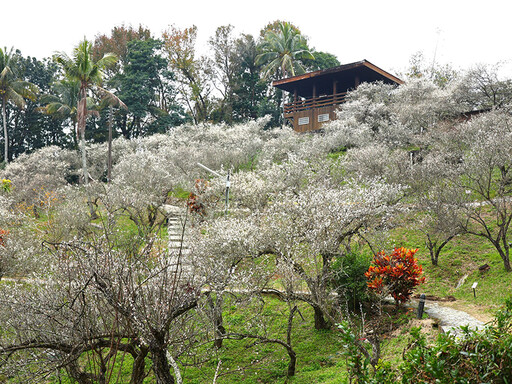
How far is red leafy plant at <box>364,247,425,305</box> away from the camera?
40.2 feet

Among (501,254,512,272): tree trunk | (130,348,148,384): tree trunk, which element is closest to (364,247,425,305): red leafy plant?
(501,254,512,272): tree trunk

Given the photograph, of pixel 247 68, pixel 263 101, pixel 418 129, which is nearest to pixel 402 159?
pixel 418 129

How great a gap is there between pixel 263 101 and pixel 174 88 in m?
12.7

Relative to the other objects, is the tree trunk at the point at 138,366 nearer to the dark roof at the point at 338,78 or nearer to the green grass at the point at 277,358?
the green grass at the point at 277,358

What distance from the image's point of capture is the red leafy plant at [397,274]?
40.2 ft

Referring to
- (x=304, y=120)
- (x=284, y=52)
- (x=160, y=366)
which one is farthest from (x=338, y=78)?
(x=160, y=366)

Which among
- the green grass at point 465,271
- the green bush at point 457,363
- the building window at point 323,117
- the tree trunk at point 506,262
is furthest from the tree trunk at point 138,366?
the building window at point 323,117

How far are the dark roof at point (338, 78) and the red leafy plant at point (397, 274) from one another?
26645 mm

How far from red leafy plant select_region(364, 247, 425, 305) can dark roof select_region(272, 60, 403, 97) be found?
26645 mm

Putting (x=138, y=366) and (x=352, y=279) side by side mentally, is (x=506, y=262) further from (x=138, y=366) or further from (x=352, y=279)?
(x=138, y=366)

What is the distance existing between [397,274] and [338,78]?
103 ft

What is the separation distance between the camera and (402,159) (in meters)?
21.8

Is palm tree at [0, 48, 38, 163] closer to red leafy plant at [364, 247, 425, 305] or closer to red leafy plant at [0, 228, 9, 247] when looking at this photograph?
red leafy plant at [0, 228, 9, 247]

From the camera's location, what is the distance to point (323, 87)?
139ft
